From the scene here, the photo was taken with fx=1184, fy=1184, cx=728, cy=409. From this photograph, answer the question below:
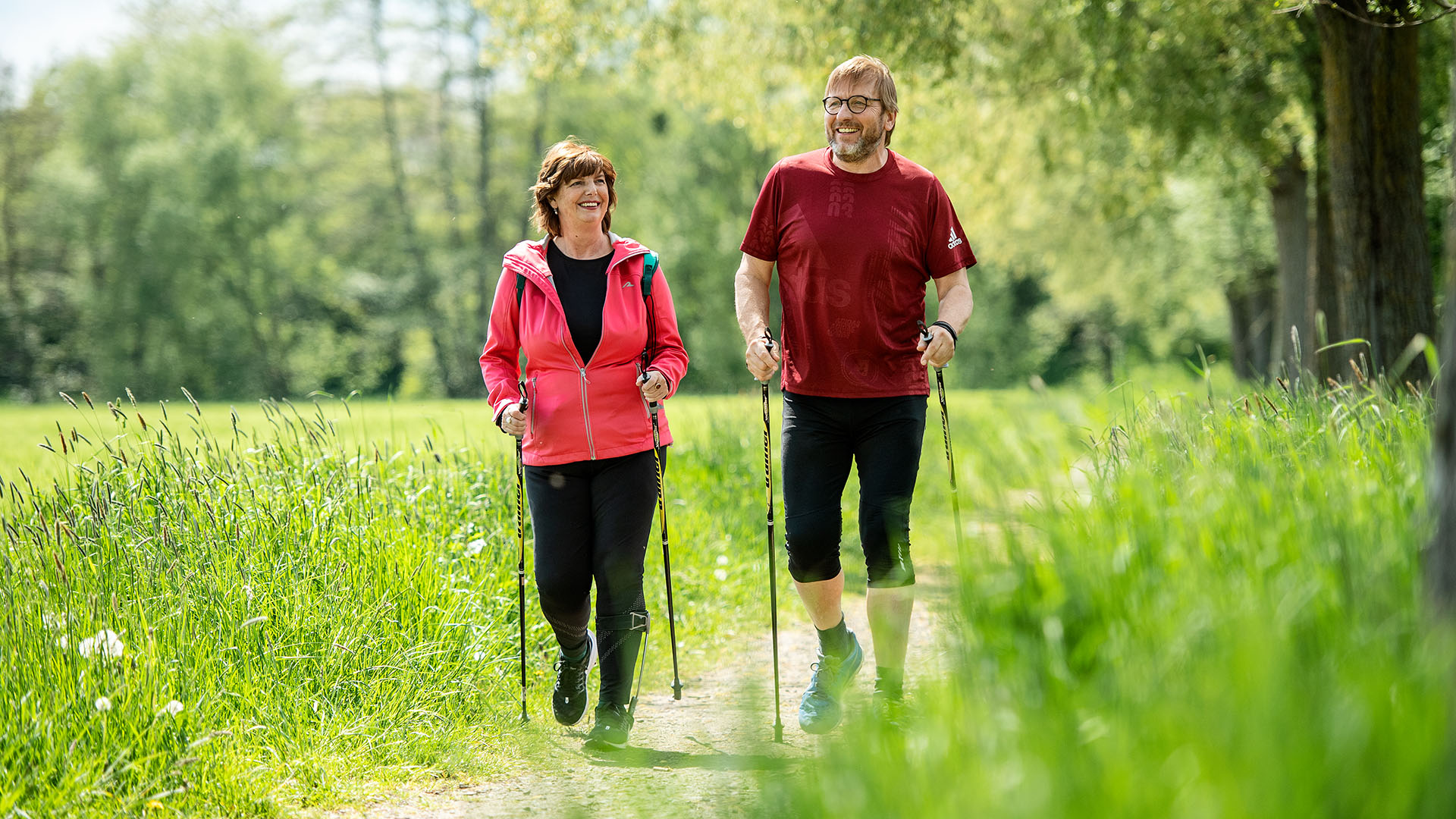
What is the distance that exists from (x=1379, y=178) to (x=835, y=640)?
6358 millimetres

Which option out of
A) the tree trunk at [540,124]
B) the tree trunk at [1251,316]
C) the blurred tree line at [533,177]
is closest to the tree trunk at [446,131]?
the blurred tree line at [533,177]

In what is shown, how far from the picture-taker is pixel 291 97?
158 ft

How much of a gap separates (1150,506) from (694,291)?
43.7 metres

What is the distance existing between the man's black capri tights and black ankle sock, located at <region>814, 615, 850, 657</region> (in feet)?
0.86

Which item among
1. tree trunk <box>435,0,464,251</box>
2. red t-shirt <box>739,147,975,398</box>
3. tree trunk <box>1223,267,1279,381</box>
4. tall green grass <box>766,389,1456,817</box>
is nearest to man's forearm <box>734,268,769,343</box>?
red t-shirt <box>739,147,975,398</box>

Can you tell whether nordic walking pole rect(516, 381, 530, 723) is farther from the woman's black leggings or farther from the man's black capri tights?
the man's black capri tights

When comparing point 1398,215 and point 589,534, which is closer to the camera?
point 589,534

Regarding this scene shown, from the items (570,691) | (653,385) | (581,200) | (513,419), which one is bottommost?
(570,691)

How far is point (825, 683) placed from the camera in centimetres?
480

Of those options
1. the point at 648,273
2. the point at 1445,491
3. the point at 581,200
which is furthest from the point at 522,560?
the point at 1445,491

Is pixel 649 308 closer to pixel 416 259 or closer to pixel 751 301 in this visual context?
pixel 751 301

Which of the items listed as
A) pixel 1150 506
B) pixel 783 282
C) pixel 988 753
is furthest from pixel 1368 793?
pixel 783 282

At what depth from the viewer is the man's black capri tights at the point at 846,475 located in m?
4.73

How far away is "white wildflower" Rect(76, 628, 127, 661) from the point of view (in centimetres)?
389
